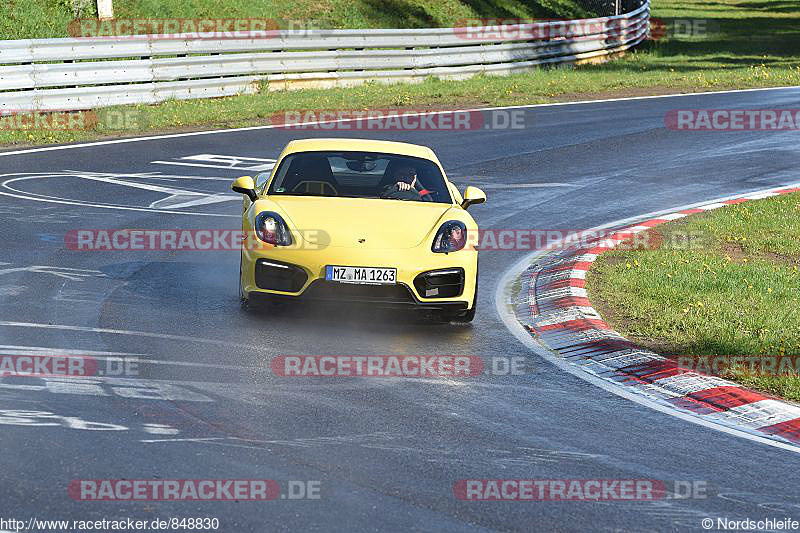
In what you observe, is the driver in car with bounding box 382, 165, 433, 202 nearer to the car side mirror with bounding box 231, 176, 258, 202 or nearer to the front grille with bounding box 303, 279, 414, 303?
the car side mirror with bounding box 231, 176, 258, 202

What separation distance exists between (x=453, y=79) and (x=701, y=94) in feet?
17.7

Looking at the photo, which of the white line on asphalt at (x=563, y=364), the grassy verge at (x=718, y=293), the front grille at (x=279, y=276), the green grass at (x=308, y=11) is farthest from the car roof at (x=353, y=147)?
the green grass at (x=308, y=11)

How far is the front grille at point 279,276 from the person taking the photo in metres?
9.51

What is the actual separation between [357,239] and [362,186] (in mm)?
1610

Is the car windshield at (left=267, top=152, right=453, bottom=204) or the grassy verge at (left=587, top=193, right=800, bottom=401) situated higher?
the car windshield at (left=267, top=152, right=453, bottom=204)

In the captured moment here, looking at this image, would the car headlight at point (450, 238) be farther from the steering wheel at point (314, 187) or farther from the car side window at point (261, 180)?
the car side window at point (261, 180)

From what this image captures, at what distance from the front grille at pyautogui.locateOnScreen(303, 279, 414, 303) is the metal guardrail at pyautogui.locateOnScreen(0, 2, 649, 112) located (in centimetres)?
1212

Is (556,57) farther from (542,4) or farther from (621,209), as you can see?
(621,209)

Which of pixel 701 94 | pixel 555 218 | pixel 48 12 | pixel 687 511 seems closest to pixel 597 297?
pixel 555 218

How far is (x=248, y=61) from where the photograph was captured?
24.2 meters

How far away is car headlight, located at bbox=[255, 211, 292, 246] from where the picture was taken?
9.76 meters

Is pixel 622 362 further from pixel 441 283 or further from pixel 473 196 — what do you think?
pixel 473 196

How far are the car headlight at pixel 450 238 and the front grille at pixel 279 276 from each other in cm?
107

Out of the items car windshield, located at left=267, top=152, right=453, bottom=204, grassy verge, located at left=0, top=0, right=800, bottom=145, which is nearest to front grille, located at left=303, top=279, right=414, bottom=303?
car windshield, located at left=267, top=152, right=453, bottom=204
